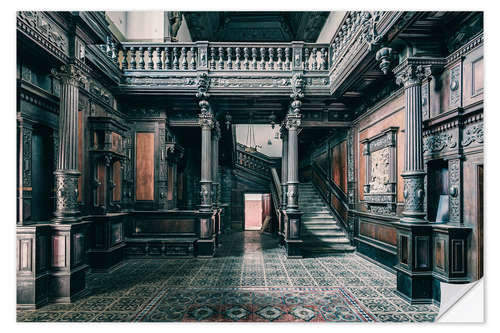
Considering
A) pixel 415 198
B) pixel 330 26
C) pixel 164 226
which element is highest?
pixel 330 26

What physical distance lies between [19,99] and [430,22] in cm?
567

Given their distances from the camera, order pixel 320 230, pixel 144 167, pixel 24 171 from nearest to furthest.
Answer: pixel 24 171
pixel 144 167
pixel 320 230

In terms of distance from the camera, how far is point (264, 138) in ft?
47.2

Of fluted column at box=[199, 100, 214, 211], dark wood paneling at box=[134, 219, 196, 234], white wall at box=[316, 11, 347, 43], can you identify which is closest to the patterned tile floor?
dark wood paneling at box=[134, 219, 196, 234]

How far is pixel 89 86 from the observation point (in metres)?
5.38

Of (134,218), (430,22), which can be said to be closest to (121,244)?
(134,218)

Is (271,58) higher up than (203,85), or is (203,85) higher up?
(271,58)

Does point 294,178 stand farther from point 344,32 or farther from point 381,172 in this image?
point 344,32

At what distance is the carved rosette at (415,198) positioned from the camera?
3.79 metres

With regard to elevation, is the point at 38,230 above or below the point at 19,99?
below

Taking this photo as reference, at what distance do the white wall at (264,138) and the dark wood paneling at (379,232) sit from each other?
784 centimetres

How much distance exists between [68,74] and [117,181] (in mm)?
2886

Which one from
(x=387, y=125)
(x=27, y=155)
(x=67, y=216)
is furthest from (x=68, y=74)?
(x=387, y=125)

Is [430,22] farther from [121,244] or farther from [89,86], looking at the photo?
[121,244]
